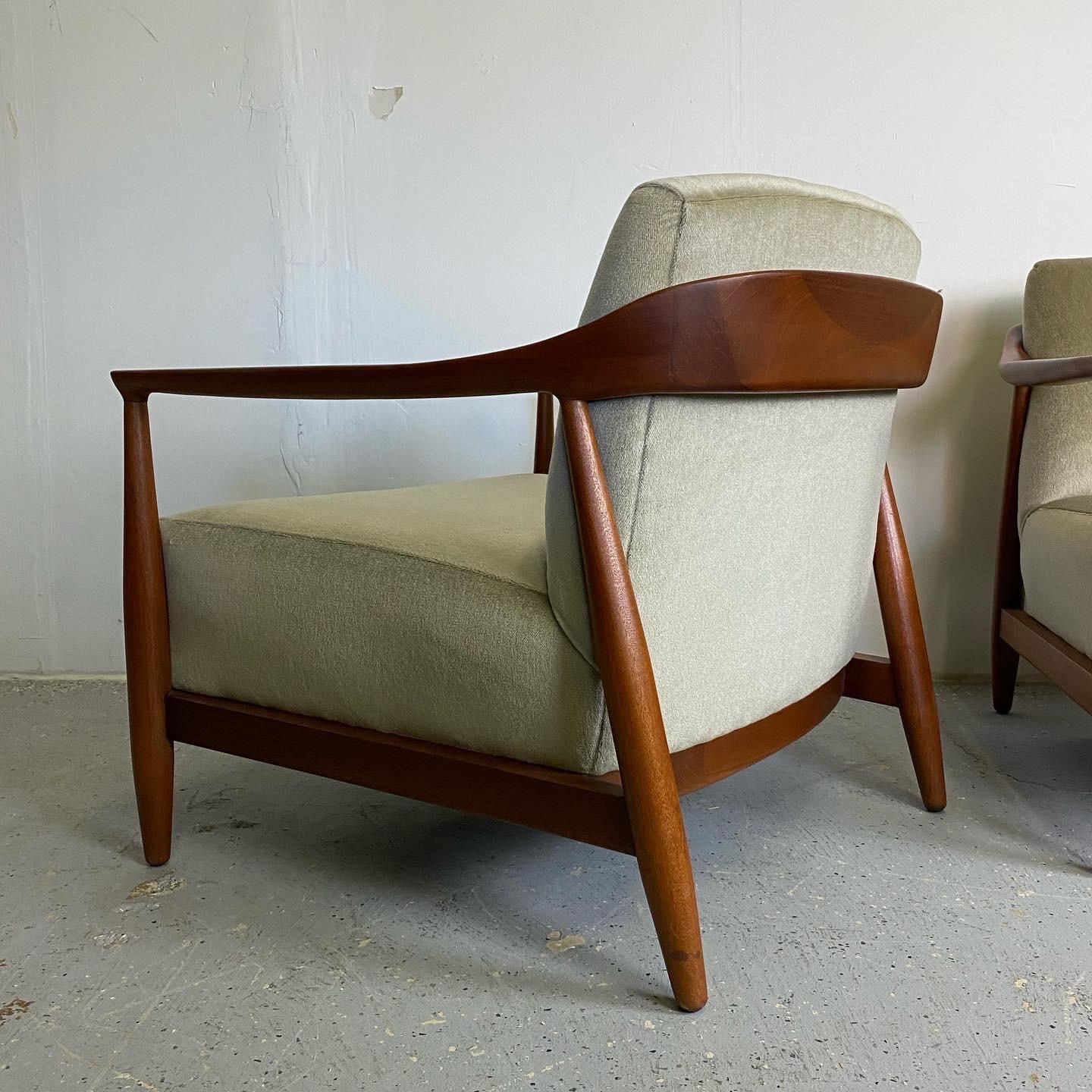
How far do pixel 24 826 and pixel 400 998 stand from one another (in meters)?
0.79

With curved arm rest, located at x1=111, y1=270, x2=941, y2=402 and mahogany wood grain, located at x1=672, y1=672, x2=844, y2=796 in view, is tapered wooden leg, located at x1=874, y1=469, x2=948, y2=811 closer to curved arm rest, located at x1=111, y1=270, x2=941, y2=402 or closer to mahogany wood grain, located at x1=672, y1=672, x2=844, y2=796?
mahogany wood grain, located at x1=672, y1=672, x2=844, y2=796

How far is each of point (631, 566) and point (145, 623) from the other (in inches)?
26.9

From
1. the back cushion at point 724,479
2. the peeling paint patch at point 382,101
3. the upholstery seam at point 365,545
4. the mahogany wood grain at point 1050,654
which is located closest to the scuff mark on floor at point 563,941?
the back cushion at point 724,479

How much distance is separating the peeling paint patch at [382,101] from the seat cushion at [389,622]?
1.18 m

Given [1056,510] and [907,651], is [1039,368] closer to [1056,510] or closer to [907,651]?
[1056,510]

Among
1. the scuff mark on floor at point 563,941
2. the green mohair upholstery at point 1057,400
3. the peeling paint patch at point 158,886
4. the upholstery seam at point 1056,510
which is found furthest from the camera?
the green mohair upholstery at point 1057,400

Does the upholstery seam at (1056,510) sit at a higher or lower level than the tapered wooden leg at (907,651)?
higher

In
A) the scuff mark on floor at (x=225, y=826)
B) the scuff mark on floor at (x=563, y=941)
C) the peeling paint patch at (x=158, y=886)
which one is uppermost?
the scuff mark on floor at (x=563, y=941)

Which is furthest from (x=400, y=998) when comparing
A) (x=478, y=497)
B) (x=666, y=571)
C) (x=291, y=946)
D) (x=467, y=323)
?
(x=467, y=323)

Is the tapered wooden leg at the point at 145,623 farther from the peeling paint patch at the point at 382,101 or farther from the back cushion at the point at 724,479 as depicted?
the peeling paint patch at the point at 382,101

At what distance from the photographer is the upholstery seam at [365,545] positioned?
42.5 inches

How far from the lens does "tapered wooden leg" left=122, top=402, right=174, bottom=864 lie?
1354 millimetres

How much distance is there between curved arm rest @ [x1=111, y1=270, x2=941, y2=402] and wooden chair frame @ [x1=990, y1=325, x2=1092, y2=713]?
521mm

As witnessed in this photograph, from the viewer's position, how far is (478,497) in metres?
1.54
